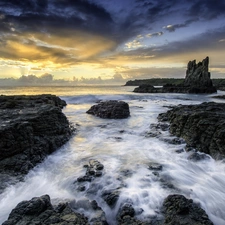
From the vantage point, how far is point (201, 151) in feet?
29.4

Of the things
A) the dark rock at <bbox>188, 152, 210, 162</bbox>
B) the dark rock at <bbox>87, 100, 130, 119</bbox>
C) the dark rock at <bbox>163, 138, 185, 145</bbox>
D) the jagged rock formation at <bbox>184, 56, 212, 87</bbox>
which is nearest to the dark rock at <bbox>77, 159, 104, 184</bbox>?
the dark rock at <bbox>188, 152, 210, 162</bbox>

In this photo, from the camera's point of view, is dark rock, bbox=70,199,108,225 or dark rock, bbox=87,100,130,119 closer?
dark rock, bbox=70,199,108,225

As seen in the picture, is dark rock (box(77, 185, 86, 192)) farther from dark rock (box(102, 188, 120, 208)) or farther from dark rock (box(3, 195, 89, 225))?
dark rock (box(3, 195, 89, 225))

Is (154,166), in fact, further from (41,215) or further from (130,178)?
(41,215)

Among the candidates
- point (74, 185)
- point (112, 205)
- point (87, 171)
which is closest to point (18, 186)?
point (74, 185)

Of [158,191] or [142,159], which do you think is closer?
[158,191]

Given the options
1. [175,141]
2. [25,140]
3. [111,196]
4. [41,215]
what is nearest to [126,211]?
[111,196]

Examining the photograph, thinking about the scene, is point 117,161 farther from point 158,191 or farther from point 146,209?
point 146,209

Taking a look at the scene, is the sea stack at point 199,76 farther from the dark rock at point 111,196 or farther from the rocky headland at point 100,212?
the rocky headland at point 100,212

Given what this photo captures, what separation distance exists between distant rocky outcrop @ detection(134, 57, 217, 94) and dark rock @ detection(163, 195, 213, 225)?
63.0 metres

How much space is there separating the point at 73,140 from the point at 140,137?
392 cm

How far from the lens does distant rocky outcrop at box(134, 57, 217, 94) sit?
6419 cm

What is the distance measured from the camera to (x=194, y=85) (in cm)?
7162

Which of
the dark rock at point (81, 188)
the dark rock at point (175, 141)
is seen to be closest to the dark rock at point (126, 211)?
the dark rock at point (81, 188)
